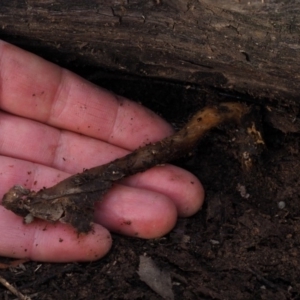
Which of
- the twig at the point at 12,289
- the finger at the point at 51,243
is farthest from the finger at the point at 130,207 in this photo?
the twig at the point at 12,289

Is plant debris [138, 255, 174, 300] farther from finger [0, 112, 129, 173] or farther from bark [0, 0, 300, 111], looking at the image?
bark [0, 0, 300, 111]

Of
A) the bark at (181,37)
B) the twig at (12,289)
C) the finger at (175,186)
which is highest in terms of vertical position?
the bark at (181,37)

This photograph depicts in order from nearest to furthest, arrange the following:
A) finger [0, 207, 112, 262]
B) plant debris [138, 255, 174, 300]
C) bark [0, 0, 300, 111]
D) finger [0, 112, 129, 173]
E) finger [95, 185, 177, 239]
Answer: bark [0, 0, 300, 111] < plant debris [138, 255, 174, 300] < finger [0, 207, 112, 262] < finger [95, 185, 177, 239] < finger [0, 112, 129, 173]

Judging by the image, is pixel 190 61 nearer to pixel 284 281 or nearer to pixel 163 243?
pixel 163 243

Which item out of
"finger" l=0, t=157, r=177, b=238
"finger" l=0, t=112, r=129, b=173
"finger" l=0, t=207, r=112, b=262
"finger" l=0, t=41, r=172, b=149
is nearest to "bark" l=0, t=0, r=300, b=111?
"finger" l=0, t=41, r=172, b=149

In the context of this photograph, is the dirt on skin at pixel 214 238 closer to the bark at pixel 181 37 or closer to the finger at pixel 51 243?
the finger at pixel 51 243

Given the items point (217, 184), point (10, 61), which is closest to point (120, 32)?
point (10, 61)
